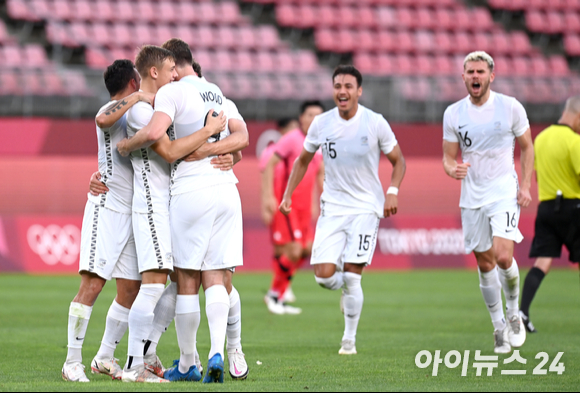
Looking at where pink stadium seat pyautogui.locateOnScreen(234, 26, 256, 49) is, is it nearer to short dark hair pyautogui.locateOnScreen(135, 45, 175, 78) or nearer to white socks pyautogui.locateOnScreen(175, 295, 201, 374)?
short dark hair pyautogui.locateOnScreen(135, 45, 175, 78)

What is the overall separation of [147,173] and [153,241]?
48 cm

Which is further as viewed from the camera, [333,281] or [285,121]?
[285,121]

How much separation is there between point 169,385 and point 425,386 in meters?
1.63

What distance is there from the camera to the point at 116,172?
20.2 ft

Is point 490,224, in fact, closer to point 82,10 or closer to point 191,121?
point 191,121

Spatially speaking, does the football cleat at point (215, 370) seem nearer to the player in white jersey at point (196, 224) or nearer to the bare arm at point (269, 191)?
the player in white jersey at point (196, 224)

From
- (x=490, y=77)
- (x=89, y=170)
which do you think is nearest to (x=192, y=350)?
(x=490, y=77)

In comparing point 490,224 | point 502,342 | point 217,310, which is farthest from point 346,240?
point 217,310

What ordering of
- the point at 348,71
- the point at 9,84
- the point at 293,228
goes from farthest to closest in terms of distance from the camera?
the point at 9,84 < the point at 293,228 < the point at 348,71

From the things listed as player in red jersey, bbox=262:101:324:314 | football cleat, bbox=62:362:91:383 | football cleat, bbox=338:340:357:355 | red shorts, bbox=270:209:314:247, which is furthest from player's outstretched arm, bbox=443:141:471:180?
red shorts, bbox=270:209:314:247

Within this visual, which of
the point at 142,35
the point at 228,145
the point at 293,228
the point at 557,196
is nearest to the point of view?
the point at 228,145

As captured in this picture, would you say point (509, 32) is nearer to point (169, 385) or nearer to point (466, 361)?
→ point (466, 361)

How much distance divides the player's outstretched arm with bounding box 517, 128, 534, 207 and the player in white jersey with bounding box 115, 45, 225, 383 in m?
3.37

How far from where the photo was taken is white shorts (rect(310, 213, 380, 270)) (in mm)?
8023
